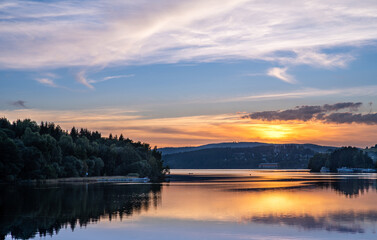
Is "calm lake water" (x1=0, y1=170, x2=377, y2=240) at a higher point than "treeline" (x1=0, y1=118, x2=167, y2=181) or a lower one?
lower

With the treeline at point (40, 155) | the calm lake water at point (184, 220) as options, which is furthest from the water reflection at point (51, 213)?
the treeline at point (40, 155)

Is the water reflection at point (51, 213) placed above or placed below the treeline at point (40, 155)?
below

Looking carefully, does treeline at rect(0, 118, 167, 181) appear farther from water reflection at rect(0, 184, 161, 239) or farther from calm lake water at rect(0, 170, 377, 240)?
calm lake water at rect(0, 170, 377, 240)

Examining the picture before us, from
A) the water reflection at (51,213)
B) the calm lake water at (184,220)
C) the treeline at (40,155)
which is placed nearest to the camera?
the calm lake water at (184,220)

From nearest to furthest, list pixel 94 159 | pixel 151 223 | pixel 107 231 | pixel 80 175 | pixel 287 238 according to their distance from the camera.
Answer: pixel 287 238
pixel 107 231
pixel 151 223
pixel 80 175
pixel 94 159

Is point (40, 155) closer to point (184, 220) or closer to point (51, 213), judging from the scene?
point (51, 213)

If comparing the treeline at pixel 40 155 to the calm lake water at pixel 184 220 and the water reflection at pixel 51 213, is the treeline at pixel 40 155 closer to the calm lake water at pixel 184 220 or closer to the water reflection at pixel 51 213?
the water reflection at pixel 51 213

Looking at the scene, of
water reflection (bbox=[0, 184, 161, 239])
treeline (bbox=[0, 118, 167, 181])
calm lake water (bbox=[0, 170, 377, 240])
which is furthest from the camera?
treeline (bbox=[0, 118, 167, 181])

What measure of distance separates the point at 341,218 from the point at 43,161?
111821mm

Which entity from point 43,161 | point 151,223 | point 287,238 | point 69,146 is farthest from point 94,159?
point 287,238

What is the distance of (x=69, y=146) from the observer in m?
176

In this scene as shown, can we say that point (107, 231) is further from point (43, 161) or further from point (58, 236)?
point (43, 161)

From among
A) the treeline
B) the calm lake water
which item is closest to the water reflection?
the calm lake water

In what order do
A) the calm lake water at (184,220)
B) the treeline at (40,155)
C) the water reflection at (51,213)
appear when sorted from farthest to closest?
1. the treeline at (40,155)
2. the water reflection at (51,213)
3. the calm lake water at (184,220)
